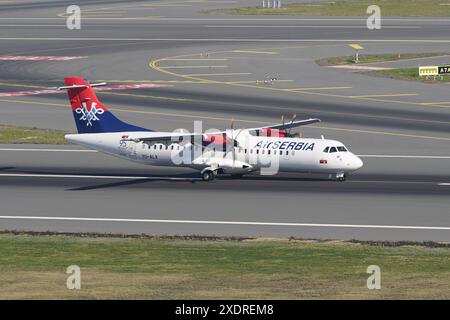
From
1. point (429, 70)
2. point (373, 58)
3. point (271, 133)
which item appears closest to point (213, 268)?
point (271, 133)

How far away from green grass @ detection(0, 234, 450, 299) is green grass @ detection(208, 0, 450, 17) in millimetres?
89427

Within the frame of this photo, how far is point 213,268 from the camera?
136ft

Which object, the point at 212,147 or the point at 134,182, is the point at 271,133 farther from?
the point at 134,182

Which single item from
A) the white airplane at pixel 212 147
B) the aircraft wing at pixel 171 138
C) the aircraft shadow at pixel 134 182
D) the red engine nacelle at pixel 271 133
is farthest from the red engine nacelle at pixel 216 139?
the red engine nacelle at pixel 271 133

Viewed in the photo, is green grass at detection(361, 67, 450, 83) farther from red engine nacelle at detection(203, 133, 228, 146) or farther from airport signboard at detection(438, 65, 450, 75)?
red engine nacelle at detection(203, 133, 228, 146)

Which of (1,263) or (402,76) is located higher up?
(402,76)

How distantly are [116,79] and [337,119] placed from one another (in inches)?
872

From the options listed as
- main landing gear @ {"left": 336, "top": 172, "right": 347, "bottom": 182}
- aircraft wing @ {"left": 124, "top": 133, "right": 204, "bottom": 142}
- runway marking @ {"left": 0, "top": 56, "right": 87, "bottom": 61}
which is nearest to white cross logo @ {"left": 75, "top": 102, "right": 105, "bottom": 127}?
aircraft wing @ {"left": 124, "top": 133, "right": 204, "bottom": 142}

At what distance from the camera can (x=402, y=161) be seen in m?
64.9

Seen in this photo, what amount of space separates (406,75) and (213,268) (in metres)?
56.3

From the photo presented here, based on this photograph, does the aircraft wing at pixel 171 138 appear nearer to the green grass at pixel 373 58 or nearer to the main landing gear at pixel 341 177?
the main landing gear at pixel 341 177

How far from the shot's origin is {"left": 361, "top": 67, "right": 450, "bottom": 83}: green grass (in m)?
93.4
